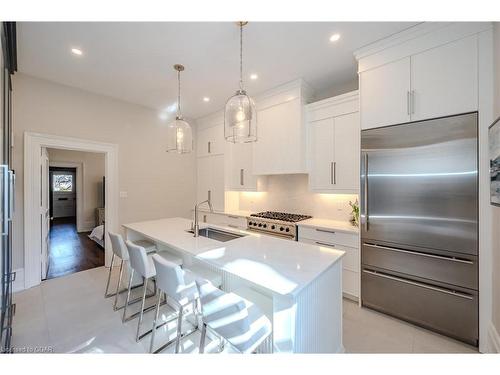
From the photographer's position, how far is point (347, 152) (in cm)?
261

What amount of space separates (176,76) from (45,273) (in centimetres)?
344

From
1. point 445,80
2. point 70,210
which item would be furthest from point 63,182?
point 445,80

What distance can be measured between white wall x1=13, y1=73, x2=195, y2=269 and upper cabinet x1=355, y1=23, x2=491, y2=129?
3.50 m

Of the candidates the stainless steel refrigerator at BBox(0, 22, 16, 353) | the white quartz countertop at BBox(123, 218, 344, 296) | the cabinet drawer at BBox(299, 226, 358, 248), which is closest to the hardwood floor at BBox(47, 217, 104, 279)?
the stainless steel refrigerator at BBox(0, 22, 16, 353)

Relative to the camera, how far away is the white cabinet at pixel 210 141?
4078 millimetres

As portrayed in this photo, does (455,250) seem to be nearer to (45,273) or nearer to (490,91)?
(490,91)

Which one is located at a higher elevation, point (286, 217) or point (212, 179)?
point (212, 179)

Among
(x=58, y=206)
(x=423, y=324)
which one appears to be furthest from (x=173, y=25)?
(x=58, y=206)

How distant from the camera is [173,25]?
1876 mm

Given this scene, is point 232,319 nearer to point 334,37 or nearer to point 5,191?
point 5,191

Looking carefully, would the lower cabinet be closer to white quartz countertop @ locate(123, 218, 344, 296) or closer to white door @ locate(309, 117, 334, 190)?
white door @ locate(309, 117, 334, 190)

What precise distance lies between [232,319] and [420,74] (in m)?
2.55


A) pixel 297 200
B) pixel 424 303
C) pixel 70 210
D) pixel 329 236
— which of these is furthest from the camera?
pixel 70 210

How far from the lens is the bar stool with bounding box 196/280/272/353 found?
1013 mm
